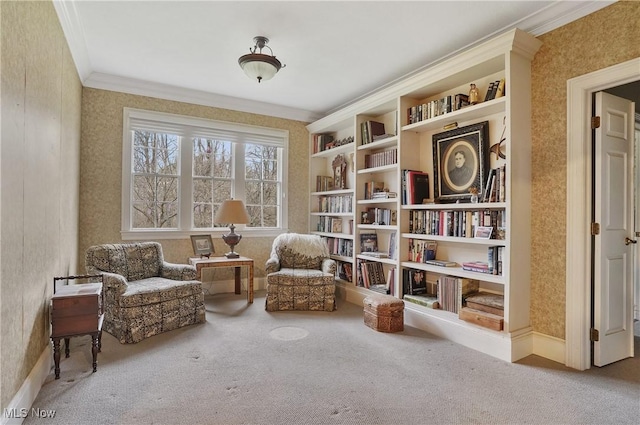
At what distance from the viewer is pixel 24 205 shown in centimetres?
187

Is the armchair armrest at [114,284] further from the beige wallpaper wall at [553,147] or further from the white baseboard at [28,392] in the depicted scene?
the beige wallpaper wall at [553,147]

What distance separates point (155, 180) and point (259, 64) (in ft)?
7.51

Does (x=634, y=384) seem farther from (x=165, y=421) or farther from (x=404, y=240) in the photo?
(x=165, y=421)

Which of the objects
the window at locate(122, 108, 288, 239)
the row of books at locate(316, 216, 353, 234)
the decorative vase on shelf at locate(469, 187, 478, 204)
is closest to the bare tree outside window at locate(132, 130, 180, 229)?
the window at locate(122, 108, 288, 239)

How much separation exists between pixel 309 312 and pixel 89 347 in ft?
6.68

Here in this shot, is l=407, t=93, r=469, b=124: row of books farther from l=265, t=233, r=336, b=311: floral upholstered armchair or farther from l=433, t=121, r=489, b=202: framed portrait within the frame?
l=265, t=233, r=336, b=311: floral upholstered armchair

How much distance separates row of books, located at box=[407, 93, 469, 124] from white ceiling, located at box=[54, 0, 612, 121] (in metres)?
0.45

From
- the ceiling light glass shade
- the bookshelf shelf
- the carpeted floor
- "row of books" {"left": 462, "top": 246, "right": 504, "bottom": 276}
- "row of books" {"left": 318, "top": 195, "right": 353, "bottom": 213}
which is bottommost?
the carpeted floor

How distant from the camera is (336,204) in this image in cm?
490

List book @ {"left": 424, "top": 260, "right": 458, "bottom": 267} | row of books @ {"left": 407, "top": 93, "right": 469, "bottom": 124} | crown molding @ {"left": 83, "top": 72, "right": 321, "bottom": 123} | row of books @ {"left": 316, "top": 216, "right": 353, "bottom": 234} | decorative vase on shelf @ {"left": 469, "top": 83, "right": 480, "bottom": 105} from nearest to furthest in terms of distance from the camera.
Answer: decorative vase on shelf @ {"left": 469, "top": 83, "right": 480, "bottom": 105} < row of books @ {"left": 407, "top": 93, "right": 469, "bottom": 124} < book @ {"left": 424, "top": 260, "right": 458, "bottom": 267} < crown molding @ {"left": 83, "top": 72, "right": 321, "bottom": 123} < row of books @ {"left": 316, "top": 216, "right": 353, "bottom": 234}

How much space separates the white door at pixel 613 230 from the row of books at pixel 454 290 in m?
0.88

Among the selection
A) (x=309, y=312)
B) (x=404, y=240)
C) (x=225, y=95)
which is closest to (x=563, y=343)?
(x=404, y=240)

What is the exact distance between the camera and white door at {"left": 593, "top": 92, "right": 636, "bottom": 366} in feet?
8.27

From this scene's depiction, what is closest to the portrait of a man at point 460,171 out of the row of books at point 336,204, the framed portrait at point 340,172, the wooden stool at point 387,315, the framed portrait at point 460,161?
the framed portrait at point 460,161
